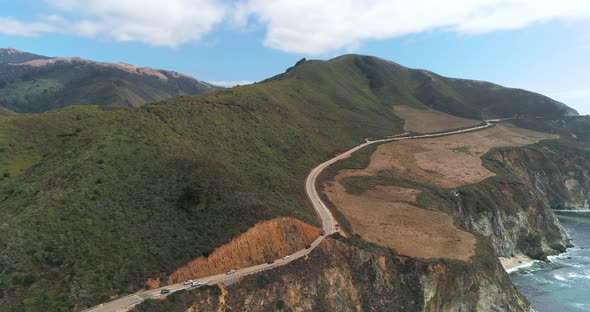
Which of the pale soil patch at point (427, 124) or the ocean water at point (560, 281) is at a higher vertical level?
the pale soil patch at point (427, 124)

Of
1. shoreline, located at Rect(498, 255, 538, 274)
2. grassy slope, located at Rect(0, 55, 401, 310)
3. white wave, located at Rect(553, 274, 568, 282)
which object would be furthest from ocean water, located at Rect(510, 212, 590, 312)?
grassy slope, located at Rect(0, 55, 401, 310)

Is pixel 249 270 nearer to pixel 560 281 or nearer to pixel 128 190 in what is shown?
pixel 128 190

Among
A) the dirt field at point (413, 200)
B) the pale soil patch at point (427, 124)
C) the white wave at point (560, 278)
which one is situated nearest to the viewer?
the dirt field at point (413, 200)

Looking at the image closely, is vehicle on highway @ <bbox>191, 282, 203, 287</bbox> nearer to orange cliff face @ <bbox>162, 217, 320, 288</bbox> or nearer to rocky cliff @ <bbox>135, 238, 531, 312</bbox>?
orange cliff face @ <bbox>162, 217, 320, 288</bbox>

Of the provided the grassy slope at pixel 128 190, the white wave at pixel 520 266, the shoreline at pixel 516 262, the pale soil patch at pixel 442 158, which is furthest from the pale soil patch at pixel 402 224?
the shoreline at pixel 516 262

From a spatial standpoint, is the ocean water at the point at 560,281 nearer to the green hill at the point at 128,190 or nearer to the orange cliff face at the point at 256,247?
the orange cliff face at the point at 256,247
